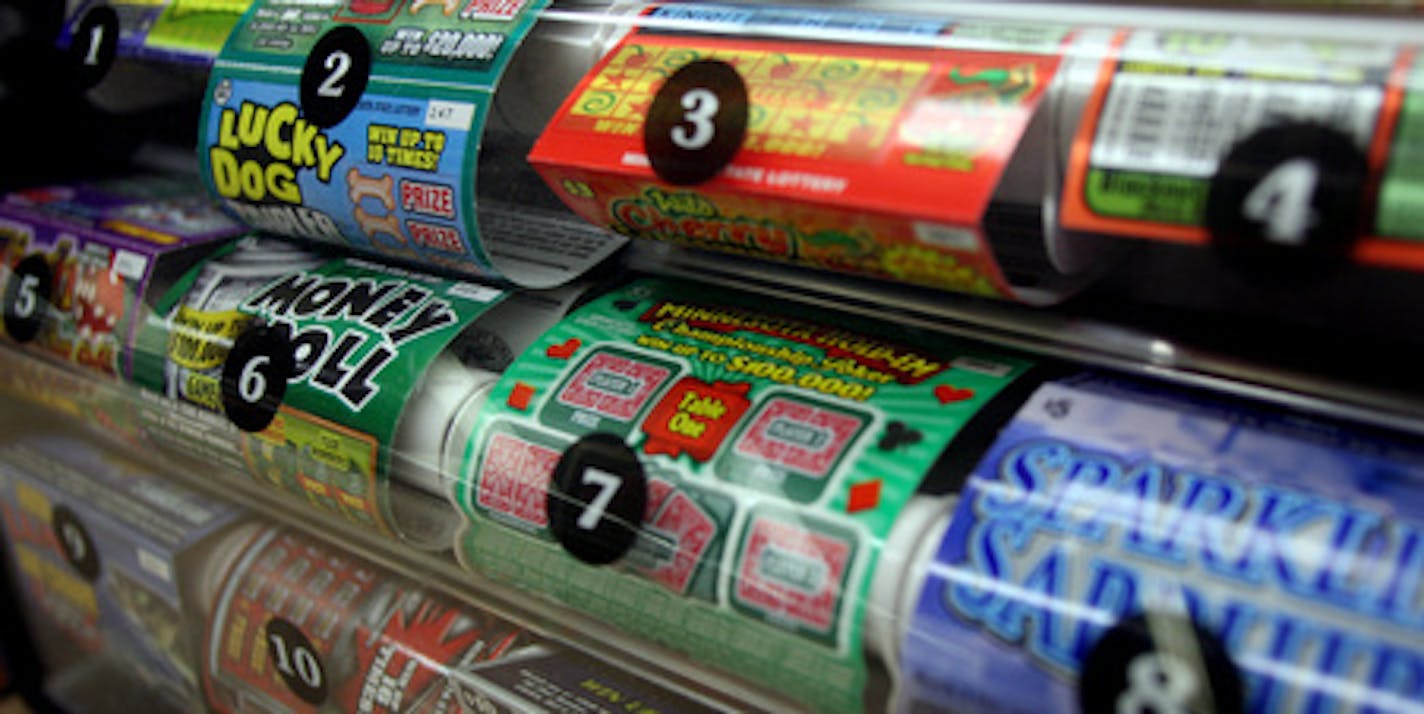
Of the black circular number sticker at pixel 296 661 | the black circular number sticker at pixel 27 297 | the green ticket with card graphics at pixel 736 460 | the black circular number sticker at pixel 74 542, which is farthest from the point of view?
the black circular number sticker at pixel 74 542

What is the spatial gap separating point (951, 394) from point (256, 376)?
2.43ft

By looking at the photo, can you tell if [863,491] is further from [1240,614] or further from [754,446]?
[1240,614]

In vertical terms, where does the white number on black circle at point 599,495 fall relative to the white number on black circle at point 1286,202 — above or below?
below

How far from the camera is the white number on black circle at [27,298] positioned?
1464mm

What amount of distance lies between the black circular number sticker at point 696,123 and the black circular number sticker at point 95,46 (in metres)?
0.90

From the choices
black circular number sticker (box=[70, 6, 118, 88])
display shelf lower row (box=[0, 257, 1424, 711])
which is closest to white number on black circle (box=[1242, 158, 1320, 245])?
display shelf lower row (box=[0, 257, 1424, 711])

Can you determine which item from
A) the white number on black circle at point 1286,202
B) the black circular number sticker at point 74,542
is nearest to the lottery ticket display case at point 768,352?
the white number on black circle at point 1286,202

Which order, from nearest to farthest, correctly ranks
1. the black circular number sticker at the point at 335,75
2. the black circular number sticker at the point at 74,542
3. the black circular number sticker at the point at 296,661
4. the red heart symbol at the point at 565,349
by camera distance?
the red heart symbol at the point at 565,349 → the black circular number sticker at the point at 335,75 → the black circular number sticker at the point at 296,661 → the black circular number sticker at the point at 74,542

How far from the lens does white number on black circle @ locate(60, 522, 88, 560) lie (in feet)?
5.33

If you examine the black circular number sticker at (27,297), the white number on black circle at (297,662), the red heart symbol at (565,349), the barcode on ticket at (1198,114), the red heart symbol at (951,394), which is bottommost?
the white number on black circle at (297,662)

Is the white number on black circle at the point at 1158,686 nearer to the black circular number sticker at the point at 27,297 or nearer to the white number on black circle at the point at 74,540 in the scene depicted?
the black circular number sticker at the point at 27,297

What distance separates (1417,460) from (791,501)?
0.43 meters

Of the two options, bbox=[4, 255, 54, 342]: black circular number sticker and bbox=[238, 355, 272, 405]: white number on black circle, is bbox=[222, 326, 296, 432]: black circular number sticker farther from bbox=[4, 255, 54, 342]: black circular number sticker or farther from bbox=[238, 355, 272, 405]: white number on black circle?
bbox=[4, 255, 54, 342]: black circular number sticker

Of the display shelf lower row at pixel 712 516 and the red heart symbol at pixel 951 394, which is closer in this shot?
the display shelf lower row at pixel 712 516
